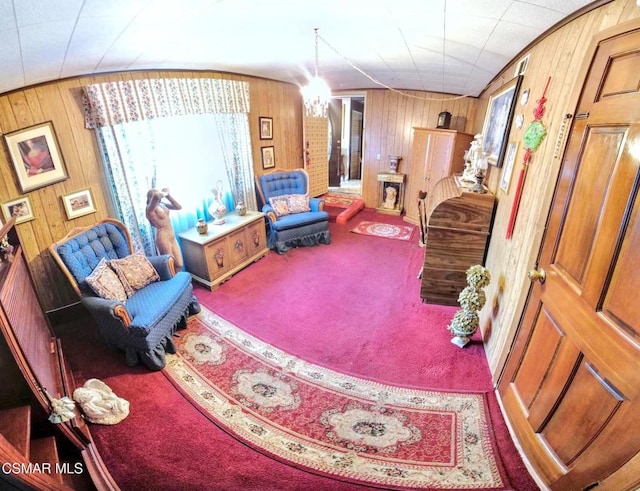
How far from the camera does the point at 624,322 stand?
110 centimetres

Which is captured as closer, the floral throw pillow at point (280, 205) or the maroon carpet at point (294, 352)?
the maroon carpet at point (294, 352)

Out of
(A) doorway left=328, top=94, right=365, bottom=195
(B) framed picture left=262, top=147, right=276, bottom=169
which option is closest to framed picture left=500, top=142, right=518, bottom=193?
(B) framed picture left=262, top=147, right=276, bottom=169

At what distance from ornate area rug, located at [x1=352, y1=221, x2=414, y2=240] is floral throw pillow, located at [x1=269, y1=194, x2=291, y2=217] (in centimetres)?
131

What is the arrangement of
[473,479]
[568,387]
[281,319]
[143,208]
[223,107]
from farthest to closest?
[223,107] < [143,208] < [281,319] < [473,479] < [568,387]

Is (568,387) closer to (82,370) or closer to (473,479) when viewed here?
(473,479)

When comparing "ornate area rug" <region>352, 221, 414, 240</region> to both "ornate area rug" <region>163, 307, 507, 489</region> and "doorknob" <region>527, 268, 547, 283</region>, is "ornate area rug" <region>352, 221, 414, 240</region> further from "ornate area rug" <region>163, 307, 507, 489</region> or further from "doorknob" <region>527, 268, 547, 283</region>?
"doorknob" <region>527, 268, 547, 283</region>

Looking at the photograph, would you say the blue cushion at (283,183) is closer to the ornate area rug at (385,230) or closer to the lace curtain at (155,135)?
the lace curtain at (155,135)

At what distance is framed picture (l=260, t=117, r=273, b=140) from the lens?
4727 mm

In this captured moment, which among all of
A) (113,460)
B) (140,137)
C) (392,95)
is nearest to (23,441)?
(113,460)

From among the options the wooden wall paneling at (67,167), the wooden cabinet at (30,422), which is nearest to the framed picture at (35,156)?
the wooden wall paneling at (67,167)

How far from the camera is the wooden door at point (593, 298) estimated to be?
42.7 inches

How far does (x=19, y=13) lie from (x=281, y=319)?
99.9 inches

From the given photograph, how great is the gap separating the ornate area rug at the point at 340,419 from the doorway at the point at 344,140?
546cm

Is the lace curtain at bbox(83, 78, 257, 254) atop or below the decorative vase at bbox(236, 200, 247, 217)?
atop
